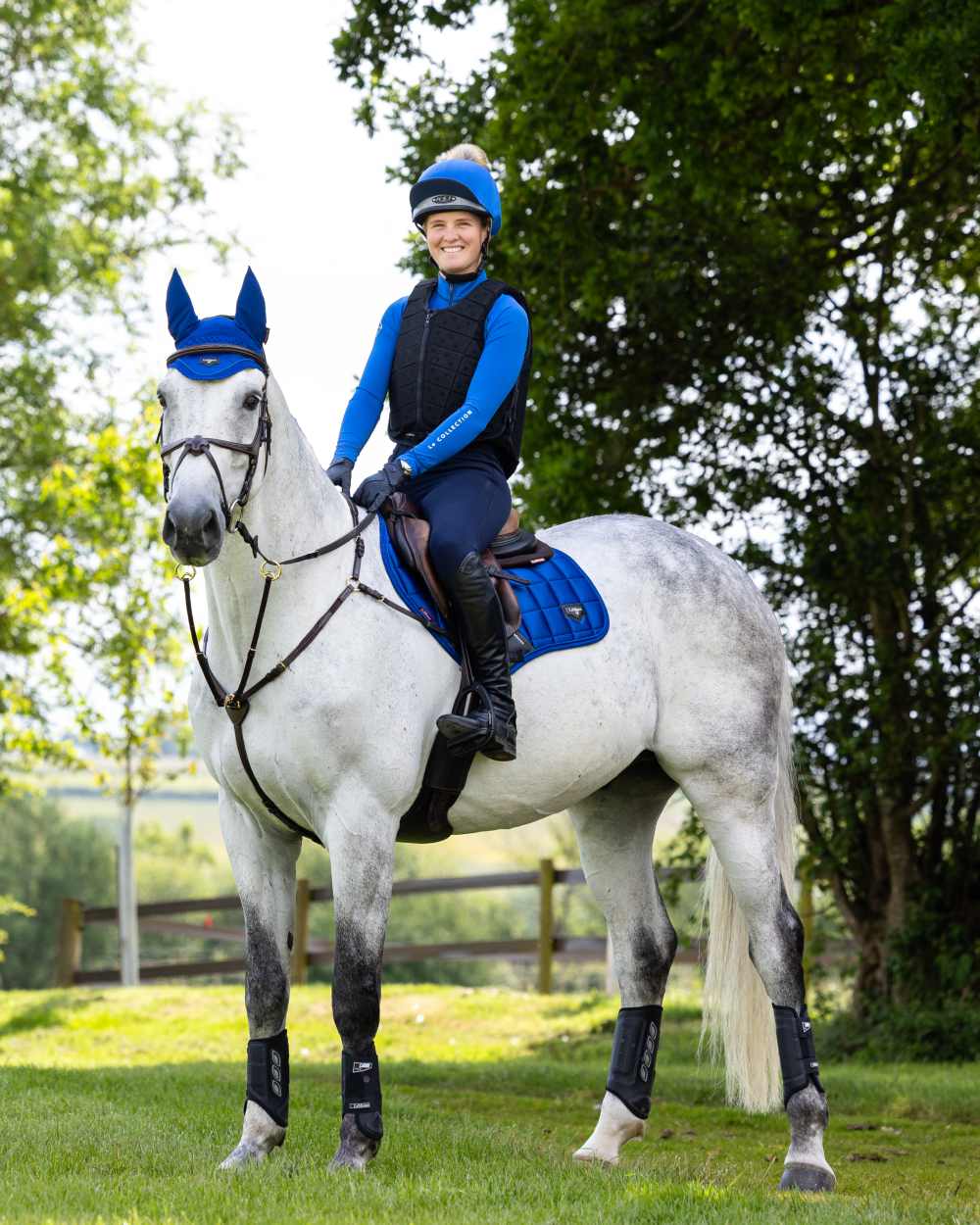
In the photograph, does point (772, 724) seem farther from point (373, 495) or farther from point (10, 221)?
point (10, 221)

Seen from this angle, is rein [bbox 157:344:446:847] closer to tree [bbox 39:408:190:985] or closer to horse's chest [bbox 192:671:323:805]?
horse's chest [bbox 192:671:323:805]

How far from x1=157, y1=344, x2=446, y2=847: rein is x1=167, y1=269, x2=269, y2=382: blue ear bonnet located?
0.03 m

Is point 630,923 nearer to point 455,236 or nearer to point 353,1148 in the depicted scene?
point 353,1148

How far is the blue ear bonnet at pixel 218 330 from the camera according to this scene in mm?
4875

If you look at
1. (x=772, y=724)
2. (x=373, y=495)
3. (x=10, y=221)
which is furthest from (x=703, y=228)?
(x=10, y=221)

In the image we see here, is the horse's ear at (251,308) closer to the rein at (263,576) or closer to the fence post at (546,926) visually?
the rein at (263,576)

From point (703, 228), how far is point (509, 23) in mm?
2207

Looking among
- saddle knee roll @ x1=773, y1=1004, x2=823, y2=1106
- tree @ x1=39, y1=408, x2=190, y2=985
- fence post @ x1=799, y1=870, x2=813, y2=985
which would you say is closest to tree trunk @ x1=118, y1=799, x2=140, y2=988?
tree @ x1=39, y1=408, x2=190, y2=985

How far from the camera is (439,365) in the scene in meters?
5.72

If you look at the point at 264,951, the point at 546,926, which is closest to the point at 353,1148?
the point at 264,951

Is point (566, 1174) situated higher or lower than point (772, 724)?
lower

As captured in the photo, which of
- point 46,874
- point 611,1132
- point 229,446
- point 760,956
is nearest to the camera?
point 229,446

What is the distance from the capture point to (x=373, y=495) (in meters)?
5.39

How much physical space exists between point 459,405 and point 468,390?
172 mm
